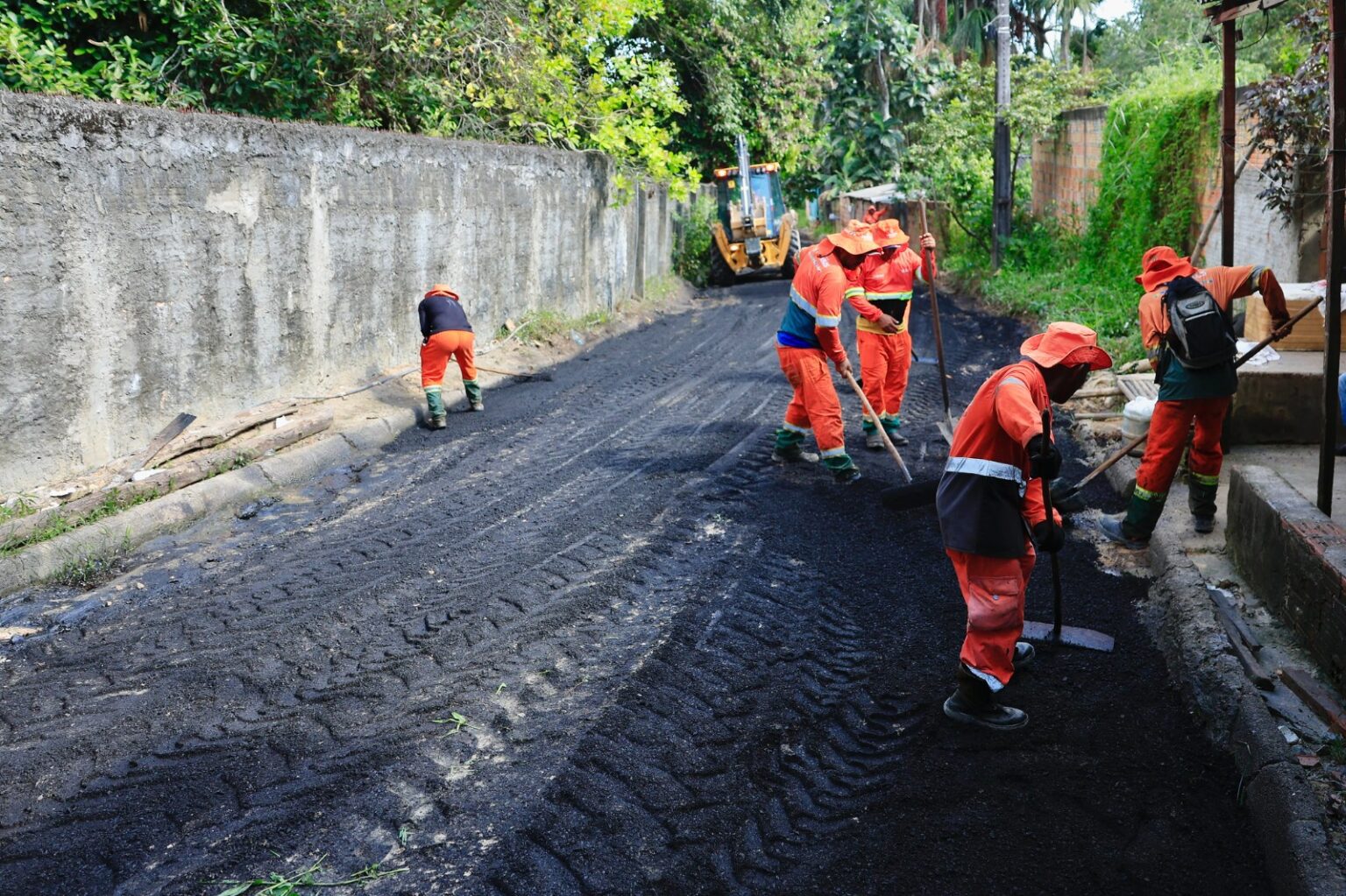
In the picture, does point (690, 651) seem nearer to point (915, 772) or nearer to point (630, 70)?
point (915, 772)

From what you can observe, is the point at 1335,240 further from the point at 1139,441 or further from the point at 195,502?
the point at 195,502

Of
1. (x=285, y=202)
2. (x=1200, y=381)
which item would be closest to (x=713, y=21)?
(x=285, y=202)

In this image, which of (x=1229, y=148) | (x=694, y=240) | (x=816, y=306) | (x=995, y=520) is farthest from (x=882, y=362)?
(x=694, y=240)

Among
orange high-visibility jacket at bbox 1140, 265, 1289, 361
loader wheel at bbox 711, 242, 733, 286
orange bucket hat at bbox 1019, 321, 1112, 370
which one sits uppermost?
loader wheel at bbox 711, 242, 733, 286

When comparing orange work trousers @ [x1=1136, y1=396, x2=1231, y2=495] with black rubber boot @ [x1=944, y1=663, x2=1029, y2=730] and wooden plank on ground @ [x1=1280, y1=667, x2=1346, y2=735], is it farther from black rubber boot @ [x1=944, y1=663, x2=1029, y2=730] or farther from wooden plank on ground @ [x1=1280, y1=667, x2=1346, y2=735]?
black rubber boot @ [x1=944, y1=663, x2=1029, y2=730]

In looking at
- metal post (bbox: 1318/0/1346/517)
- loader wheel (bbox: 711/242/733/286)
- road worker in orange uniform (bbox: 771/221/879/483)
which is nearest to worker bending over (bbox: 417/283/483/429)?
road worker in orange uniform (bbox: 771/221/879/483)

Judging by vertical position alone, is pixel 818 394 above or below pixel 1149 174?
below

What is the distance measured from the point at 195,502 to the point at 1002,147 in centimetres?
1438

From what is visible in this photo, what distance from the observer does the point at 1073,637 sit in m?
5.10

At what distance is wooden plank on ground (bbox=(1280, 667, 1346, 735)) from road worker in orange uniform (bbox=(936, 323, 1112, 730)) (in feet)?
3.39

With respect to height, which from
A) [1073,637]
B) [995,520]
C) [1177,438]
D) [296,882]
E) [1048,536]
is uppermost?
[1177,438]

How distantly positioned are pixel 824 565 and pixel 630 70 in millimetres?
11267

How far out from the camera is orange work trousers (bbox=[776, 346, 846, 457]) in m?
7.77

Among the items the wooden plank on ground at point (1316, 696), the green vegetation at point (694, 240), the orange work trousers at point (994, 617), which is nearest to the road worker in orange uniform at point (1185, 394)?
the wooden plank on ground at point (1316, 696)
